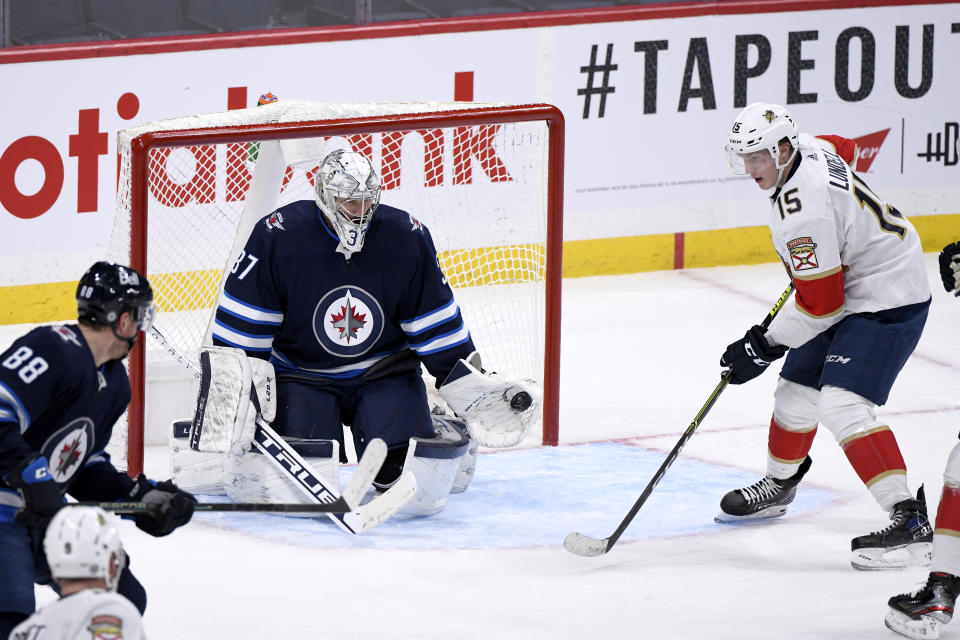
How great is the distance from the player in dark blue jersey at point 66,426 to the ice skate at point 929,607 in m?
1.52

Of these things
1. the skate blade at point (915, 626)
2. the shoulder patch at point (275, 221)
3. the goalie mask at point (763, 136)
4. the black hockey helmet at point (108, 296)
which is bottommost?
the skate blade at point (915, 626)

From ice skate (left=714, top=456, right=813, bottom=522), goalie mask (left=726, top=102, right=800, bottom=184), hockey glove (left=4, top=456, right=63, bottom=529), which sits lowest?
ice skate (left=714, top=456, right=813, bottom=522)

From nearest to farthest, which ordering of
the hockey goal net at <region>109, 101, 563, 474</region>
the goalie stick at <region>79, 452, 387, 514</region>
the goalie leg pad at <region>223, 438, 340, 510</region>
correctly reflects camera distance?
the goalie stick at <region>79, 452, 387, 514</region>, the goalie leg pad at <region>223, 438, 340, 510</region>, the hockey goal net at <region>109, 101, 563, 474</region>

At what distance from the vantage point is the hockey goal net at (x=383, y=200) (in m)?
4.64

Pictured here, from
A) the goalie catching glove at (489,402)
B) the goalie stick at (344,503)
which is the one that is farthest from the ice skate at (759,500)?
the goalie stick at (344,503)

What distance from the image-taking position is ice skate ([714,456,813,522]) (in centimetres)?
444

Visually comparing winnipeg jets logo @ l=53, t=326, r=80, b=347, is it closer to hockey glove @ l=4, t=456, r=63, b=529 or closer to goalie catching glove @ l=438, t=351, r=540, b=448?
hockey glove @ l=4, t=456, r=63, b=529

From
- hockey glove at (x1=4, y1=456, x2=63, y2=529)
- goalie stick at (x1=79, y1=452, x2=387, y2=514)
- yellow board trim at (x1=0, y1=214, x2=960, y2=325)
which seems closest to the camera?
hockey glove at (x1=4, y1=456, x2=63, y2=529)

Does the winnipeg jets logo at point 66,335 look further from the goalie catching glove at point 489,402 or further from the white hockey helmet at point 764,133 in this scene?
the white hockey helmet at point 764,133

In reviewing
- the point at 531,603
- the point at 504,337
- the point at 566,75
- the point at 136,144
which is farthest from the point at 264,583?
the point at 566,75

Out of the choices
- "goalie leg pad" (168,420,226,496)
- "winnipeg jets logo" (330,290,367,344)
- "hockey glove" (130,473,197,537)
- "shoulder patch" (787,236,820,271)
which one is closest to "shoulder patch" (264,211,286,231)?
"winnipeg jets logo" (330,290,367,344)

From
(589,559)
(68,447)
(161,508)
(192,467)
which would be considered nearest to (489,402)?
(589,559)

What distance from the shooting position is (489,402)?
4.43 metres

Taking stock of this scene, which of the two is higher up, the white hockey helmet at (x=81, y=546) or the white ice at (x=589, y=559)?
the white hockey helmet at (x=81, y=546)
